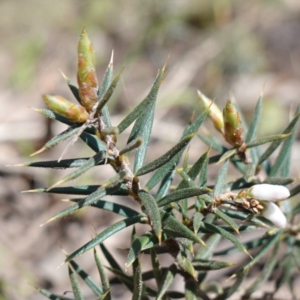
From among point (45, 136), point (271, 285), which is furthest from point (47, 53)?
point (271, 285)

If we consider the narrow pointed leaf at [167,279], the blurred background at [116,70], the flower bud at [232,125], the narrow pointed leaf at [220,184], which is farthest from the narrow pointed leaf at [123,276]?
the blurred background at [116,70]

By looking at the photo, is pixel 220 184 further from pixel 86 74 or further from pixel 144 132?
pixel 86 74

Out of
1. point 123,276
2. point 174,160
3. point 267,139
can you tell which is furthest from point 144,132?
point 123,276

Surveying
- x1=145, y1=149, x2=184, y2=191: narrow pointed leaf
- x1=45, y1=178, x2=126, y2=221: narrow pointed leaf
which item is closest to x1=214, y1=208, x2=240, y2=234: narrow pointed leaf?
x1=145, y1=149, x2=184, y2=191: narrow pointed leaf

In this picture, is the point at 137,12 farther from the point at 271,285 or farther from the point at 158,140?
the point at 271,285

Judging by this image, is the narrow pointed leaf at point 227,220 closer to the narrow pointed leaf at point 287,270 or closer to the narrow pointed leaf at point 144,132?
the narrow pointed leaf at point 144,132

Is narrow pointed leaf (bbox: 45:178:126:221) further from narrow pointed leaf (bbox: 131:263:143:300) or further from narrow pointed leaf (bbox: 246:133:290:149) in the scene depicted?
narrow pointed leaf (bbox: 246:133:290:149)
